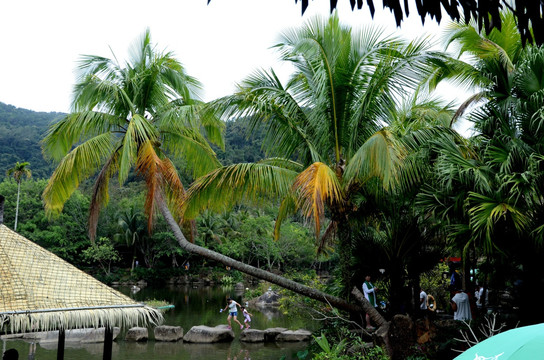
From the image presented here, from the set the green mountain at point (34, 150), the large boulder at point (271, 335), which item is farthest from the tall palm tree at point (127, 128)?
the green mountain at point (34, 150)

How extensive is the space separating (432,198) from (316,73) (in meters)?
2.99

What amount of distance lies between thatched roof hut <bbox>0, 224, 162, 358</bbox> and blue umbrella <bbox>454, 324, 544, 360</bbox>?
4571 millimetres

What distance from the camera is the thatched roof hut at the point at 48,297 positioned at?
601 cm

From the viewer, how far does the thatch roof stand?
6.01m

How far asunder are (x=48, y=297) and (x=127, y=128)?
193 inches

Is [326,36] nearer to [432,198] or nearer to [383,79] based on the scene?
[383,79]

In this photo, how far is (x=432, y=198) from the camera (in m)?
8.57

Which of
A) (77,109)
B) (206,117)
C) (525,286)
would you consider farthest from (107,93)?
(525,286)

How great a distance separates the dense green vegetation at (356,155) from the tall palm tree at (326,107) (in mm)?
27

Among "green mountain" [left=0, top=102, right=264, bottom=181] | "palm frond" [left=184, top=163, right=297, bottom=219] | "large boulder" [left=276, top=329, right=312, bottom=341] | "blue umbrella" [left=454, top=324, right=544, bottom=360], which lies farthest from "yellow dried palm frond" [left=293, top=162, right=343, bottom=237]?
"green mountain" [left=0, top=102, right=264, bottom=181]

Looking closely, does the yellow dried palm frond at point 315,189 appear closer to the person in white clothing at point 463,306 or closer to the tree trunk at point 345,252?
the tree trunk at point 345,252

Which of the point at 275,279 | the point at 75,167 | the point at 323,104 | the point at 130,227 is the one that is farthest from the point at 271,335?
the point at 130,227

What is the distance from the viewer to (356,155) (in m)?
7.95

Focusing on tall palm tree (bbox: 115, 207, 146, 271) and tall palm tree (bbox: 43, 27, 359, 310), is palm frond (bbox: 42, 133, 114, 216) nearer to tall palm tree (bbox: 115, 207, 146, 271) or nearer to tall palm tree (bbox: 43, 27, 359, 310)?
tall palm tree (bbox: 43, 27, 359, 310)
